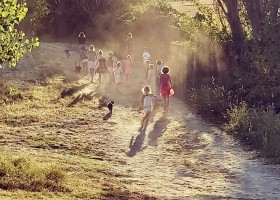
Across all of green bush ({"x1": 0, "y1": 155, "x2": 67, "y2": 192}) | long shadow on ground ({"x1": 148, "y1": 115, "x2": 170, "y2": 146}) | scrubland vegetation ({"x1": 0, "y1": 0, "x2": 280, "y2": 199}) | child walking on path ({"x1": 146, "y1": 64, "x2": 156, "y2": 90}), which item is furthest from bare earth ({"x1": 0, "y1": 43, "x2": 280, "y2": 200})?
child walking on path ({"x1": 146, "y1": 64, "x2": 156, "y2": 90})

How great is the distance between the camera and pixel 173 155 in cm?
1370

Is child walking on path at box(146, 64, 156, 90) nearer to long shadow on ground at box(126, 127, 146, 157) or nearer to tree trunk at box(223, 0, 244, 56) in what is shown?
tree trunk at box(223, 0, 244, 56)

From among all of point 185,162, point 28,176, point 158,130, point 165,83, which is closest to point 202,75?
point 165,83

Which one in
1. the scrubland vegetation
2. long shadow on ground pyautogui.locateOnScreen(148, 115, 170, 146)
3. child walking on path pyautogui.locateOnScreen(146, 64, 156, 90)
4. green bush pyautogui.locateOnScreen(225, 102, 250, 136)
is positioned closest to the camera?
the scrubland vegetation

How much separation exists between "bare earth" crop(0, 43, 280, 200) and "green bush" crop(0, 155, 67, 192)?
1.53 meters

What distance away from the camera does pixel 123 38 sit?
32.0 m

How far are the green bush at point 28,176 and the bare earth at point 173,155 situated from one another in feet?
5.01

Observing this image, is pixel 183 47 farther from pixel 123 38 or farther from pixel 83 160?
pixel 83 160

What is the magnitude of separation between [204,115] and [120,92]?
4737 millimetres

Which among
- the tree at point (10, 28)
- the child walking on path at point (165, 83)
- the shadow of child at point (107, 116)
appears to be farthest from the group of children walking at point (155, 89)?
the tree at point (10, 28)

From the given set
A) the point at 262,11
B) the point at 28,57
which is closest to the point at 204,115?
the point at 262,11

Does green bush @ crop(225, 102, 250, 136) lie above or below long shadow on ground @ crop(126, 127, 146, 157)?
above

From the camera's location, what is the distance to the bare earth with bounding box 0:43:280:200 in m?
10.8

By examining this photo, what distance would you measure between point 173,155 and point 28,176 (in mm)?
4533
